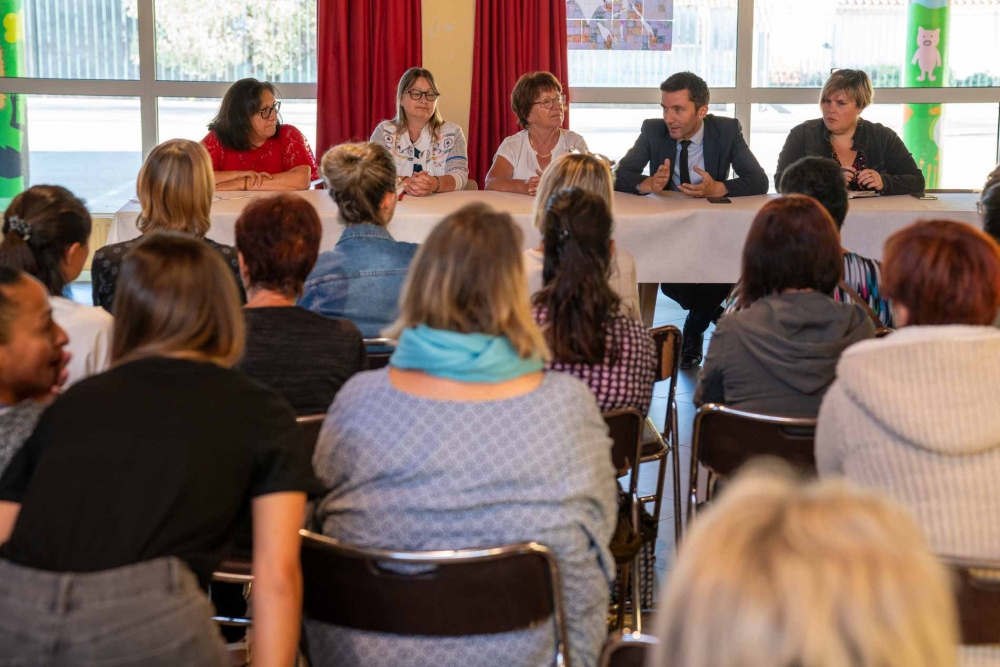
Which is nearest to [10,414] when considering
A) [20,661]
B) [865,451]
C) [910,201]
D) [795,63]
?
[20,661]

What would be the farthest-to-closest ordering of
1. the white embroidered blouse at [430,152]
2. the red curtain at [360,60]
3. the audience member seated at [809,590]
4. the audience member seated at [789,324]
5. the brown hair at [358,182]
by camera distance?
the red curtain at [360,60]
the white embroidered blouse at [430,152]
the brown hair at [358,182]
the audience member seated at [789,324]
the audience member seated at [809,590]

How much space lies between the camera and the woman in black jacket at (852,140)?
457 cm

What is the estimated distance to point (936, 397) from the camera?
175 cm

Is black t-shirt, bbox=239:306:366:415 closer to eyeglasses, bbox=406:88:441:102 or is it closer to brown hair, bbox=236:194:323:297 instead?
brown hair, bbox=236:194:323:297

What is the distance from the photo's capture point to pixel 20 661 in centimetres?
132

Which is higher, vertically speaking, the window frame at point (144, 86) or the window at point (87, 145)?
the window frame at point (144, 86)

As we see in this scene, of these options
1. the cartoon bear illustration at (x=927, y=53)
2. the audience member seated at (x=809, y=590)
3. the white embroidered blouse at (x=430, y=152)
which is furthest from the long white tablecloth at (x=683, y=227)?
the audience member seated at (x=809, y=590)

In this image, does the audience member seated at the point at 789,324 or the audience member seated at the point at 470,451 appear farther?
the audience member seated at the point at 789,324

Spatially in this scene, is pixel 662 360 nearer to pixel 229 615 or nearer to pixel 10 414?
pixel 229 615

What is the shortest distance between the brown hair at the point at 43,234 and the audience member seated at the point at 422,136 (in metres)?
2.43

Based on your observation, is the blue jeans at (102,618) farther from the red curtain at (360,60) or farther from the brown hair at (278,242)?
the red curtain at (360,60)

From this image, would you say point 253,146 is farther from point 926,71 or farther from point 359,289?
point 926,71

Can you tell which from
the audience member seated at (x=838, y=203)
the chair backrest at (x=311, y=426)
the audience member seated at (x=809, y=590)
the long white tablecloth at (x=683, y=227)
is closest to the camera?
the audience member seated at (x=809, y=590)

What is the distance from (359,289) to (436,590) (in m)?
1.40
